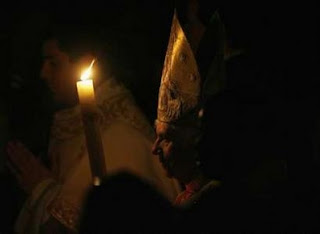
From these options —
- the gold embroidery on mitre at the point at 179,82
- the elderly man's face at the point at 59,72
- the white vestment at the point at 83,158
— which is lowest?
the white vestment at the point at 83,158

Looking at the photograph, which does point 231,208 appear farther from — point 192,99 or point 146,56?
point 146,56

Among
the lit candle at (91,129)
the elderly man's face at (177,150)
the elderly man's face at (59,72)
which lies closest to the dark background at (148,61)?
the elderly man's face at (59,72)

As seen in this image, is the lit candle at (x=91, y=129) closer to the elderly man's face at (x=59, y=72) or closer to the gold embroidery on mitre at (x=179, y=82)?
the gold embroidery on mitre at (x=179, y=82)

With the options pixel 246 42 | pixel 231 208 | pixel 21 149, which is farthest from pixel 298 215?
pixel 21 149

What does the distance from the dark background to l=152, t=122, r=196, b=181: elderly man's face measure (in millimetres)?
354

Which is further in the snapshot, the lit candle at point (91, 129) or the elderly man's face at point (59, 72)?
the elderly man's face at point (59, 72)

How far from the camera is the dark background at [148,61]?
386 cm

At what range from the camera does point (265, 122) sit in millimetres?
3162

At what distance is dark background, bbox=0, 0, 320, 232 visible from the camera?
386 centimetres

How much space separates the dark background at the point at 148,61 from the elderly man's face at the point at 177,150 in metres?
0.35

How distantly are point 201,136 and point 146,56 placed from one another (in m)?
1.59

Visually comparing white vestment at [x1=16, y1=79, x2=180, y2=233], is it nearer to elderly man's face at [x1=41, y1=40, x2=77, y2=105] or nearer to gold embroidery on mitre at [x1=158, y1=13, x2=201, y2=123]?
elderly man's face at [x1=41, y1=40, x2=77, y2=105]

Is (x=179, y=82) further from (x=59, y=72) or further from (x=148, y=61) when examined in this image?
(x=148, y=61)

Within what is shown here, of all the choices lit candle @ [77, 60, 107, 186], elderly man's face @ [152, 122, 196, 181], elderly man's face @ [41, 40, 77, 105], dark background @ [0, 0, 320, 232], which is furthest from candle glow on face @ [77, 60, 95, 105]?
elderly man's face @ [41, 40, 77, 105]
